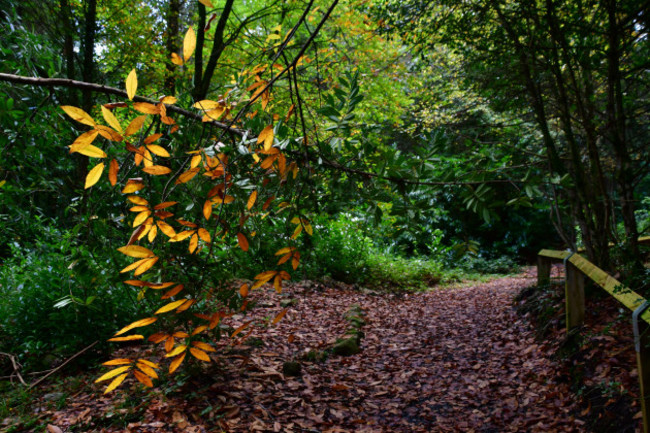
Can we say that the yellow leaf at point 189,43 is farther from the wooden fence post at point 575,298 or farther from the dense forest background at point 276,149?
the wooden fence post at point 575,298

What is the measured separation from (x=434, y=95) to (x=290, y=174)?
5.80 m

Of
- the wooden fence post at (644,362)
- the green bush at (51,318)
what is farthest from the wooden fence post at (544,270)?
the green bush at (51,318)

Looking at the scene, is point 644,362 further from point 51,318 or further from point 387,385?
point 51,318

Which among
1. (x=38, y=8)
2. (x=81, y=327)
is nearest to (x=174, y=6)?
(x=38, y=8)

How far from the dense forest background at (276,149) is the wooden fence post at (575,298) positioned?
0.45 metres

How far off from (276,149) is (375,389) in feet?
10.2

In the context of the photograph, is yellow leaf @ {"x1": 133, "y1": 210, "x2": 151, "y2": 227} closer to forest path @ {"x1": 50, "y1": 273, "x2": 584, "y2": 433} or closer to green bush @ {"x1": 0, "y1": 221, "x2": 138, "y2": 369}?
forest path @ {"x1": 50, "y1": 273, "x2": 584, "y2": 433}

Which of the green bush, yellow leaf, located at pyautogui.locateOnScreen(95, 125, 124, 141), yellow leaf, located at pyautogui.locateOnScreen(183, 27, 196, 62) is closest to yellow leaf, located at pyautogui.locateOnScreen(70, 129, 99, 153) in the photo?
yellow leaf, located at pyautogui.locateOnScreen(95, 125, 124, 141)

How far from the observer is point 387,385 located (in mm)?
3941

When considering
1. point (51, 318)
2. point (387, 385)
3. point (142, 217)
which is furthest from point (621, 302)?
point (51, 318)

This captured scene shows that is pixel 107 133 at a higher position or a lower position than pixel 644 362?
higher

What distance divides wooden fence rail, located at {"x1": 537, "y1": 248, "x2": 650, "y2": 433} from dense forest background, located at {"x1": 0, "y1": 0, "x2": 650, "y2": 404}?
431mm

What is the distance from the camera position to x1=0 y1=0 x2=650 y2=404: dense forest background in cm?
164

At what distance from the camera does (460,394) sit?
370 centimetres
